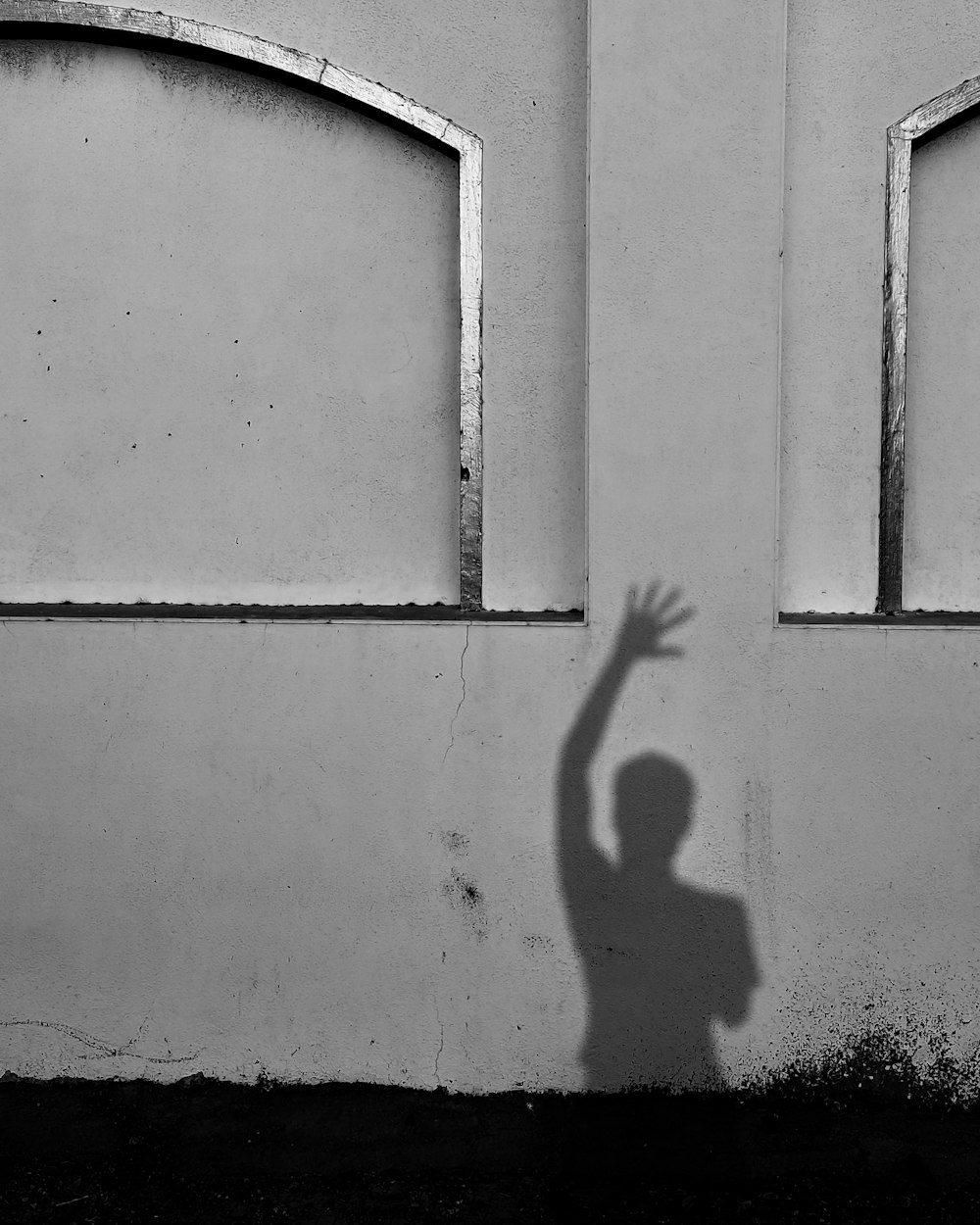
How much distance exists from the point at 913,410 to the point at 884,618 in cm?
72

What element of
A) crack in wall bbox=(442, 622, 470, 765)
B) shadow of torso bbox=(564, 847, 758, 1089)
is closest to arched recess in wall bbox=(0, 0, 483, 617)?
crack in wall bbox=(442, 622, 470, 765)

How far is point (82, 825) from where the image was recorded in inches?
117

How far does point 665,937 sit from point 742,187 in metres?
2.27

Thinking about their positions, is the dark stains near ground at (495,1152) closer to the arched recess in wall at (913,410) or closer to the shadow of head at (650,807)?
the shadow of head at (650,807)

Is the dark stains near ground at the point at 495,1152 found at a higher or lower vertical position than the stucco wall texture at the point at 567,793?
lower

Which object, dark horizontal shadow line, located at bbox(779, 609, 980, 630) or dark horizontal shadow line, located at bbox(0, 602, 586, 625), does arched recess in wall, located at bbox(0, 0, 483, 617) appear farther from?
dark horizontal shadow line, located at bbox(779, 609, 980, 630)

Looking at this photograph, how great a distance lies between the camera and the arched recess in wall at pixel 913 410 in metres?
3.04

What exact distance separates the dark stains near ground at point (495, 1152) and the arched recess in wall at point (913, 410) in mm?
1451

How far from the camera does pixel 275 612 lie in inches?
120

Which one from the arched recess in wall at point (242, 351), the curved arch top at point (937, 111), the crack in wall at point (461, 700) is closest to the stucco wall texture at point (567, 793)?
the crack in wall at point (461, 700)

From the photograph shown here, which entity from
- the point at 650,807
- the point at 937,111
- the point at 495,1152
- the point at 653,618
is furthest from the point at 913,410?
the point at 495,1152

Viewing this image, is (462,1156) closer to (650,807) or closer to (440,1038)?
(440,1038)

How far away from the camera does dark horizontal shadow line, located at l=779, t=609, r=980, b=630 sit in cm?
298

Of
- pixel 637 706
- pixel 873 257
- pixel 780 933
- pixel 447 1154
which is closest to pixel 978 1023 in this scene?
pixel 780 933
